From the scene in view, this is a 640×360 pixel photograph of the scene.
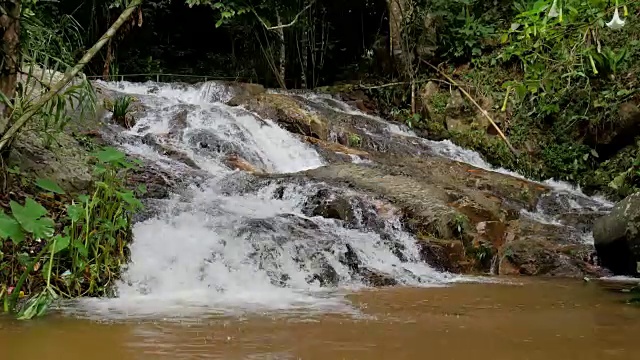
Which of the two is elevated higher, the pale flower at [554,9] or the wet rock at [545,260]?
the pale flower at [554,9]

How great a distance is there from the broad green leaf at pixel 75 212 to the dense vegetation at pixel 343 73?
0.01 meters

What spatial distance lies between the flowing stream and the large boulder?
97 cm

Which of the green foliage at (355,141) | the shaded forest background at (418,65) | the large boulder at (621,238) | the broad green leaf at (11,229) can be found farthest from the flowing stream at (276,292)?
the green foliage at (355,141)

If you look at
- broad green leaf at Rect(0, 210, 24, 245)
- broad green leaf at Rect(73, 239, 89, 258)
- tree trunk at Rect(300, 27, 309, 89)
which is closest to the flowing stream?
broad green leaf at Rect(73, 239, 89, 258)

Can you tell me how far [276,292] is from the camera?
12.7ft

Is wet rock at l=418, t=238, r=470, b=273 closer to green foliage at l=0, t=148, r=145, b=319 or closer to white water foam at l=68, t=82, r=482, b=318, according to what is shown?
white water foam at l=68, t=82, r=482, b=318

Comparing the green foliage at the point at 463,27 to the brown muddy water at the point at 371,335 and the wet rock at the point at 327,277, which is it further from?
the brown muddy water at the point at 371,335

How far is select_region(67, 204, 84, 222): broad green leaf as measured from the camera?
347cm

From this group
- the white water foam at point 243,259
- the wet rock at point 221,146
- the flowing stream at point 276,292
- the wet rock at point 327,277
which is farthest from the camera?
the wet rock at point 221,146

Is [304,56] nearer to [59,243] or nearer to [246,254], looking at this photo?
[246,254]

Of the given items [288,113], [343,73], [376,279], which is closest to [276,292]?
[376,279]

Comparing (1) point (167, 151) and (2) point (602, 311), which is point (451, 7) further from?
(2) point (602, 311)

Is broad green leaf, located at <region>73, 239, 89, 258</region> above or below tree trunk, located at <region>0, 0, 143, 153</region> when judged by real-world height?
below

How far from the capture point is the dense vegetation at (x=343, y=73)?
120 inches
